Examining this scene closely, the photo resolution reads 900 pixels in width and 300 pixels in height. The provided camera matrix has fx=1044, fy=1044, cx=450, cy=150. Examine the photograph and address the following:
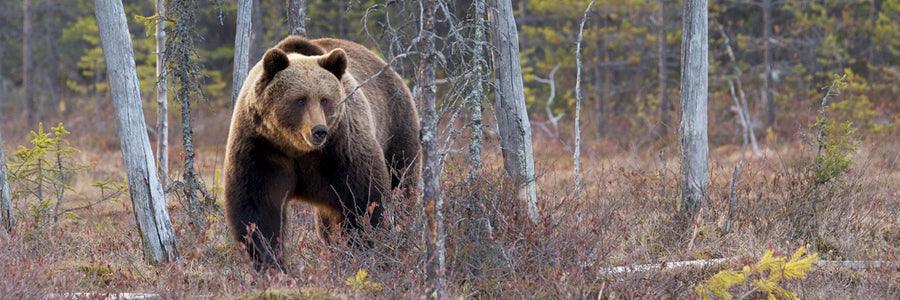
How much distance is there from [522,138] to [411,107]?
1.16 metres

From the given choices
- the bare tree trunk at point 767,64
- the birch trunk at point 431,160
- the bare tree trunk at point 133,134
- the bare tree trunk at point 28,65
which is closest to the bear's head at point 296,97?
the birch trunk at point 431,160

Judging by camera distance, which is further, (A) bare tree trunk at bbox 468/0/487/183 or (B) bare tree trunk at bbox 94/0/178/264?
(B) bare tree trunk at bbox 94/0/178/264

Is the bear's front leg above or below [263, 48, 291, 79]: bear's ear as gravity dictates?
below

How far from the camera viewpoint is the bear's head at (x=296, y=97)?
694 cm

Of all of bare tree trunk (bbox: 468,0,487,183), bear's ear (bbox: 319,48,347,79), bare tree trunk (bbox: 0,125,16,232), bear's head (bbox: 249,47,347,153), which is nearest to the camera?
bear's head (bbox: 249,47,347,153)

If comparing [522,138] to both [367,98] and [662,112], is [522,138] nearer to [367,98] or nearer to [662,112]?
[367,98]

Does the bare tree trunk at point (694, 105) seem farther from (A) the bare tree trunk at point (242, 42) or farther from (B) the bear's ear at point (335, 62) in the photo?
(A) the bare tree trunk at point (242, 42)

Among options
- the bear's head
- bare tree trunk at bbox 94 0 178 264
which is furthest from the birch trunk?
bare tree trunk at bbox 94 0 178 264

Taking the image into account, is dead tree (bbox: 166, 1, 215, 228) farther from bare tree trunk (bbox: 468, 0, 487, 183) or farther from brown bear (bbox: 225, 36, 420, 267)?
bare tree trunk (bbox: 468, 0, 487, 183)

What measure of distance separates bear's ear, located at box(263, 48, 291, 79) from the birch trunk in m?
1.47

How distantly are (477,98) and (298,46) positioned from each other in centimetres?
175

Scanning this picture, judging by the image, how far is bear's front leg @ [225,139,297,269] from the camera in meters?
7.30

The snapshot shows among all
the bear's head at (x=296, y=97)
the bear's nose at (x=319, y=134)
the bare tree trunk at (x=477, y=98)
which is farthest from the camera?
the bare tree trunk at (x=477, y=98)

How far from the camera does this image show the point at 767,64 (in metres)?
22.1
